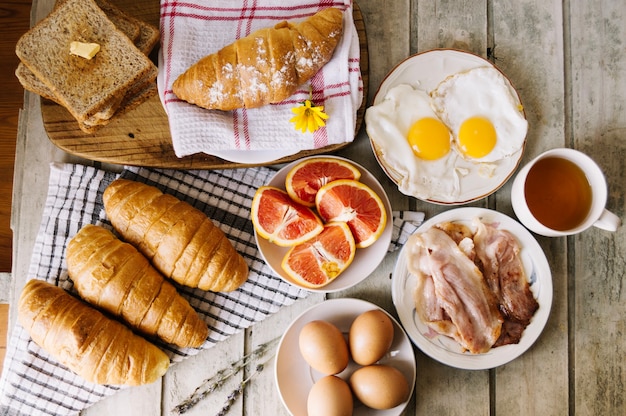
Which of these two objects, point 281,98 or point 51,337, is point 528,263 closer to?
point 281,98

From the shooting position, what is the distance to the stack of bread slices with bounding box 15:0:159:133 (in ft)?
5.52

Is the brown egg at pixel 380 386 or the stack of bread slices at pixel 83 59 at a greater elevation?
the stack of bread slices at pixel 83 59

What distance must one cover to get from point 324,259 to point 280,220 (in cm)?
18

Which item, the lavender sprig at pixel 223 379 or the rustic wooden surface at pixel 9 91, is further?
the rustic wooden surface at pixel 9 91

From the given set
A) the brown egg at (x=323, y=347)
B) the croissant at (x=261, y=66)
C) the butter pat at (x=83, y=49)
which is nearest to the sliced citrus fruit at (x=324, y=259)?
the brown egg at (x=323, y=347)

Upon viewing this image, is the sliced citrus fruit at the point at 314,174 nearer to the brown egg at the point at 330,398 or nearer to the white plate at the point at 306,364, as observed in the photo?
the white plate at the point at 306,364

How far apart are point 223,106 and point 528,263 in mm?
1085

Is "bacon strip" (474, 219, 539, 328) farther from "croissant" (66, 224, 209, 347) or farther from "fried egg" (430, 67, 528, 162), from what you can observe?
"croissant" (66, 224, 209, 347)

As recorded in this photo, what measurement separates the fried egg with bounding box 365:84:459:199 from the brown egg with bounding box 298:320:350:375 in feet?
1.64

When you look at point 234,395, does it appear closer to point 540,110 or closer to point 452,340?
point 452,340

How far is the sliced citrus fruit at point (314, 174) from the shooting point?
5.68 ft

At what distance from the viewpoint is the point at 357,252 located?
1.79 m

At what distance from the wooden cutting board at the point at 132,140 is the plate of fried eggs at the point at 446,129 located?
0.12 metres

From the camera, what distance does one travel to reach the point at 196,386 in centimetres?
182
